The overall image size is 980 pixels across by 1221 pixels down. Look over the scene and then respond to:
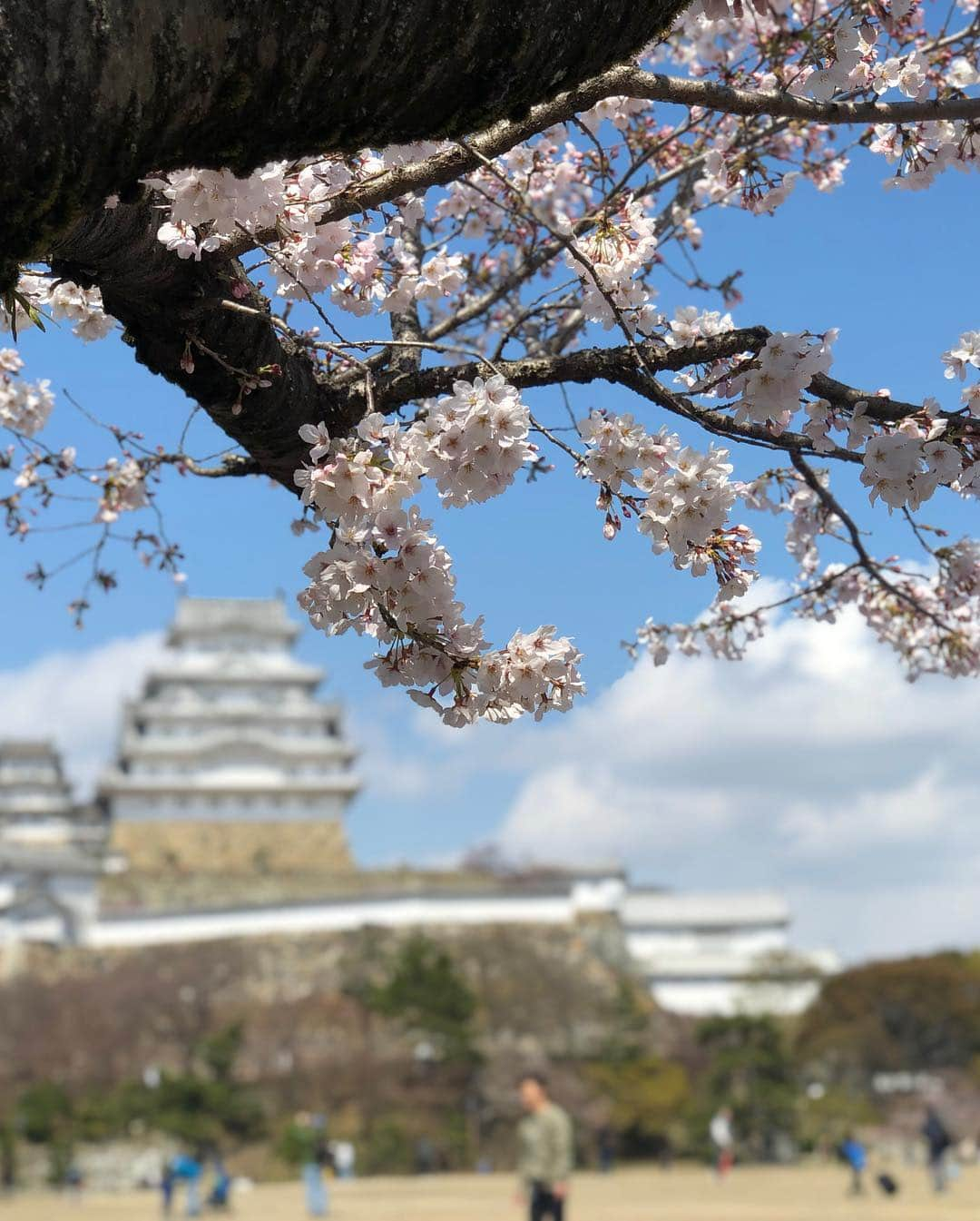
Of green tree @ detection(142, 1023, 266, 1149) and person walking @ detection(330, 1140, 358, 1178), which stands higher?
green tree @ detection(142, 1023, 266, 1149)

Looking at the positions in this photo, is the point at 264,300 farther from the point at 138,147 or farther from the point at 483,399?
the point at 138,147

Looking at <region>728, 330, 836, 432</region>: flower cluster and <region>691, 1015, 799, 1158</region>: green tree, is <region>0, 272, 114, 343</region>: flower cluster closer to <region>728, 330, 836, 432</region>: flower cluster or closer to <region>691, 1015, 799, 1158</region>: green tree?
<region>728, 330, 836, 432</region>: flower cluster

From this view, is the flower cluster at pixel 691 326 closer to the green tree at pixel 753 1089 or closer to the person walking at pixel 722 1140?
the person walking at pixel 722 1140

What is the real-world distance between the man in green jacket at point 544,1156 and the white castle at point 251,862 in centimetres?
3005

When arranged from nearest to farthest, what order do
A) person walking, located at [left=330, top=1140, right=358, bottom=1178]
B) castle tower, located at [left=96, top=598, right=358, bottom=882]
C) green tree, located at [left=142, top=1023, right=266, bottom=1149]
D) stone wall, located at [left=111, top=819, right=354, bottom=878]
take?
person walking, located at [left=330, top=1140, right=358, bottom=1178] → green tree, located at [left=142, top=1023, right=266, bottom=1149] → stone wall, located at [left=111, top=819, right=354, bottom=878] → castle tower, located at [left=96, top=598, right=358, bottom=882]

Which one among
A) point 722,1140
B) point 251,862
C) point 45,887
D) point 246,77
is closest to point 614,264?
point 246,77

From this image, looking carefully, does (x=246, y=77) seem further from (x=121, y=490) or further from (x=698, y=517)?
(x=121, y=490)

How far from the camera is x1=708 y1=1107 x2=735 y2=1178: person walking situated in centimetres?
2752

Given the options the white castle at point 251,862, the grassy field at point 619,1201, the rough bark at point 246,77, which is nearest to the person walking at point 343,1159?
the grassy field at point 619,1201

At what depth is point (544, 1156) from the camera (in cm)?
721

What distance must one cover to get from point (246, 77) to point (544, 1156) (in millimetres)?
6155

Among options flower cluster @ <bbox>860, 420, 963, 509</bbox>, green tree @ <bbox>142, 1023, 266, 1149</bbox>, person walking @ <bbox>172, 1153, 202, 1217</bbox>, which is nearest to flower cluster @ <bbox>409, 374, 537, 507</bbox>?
flower cluster @ <bbox>860, 420, 963, 509</bbox>

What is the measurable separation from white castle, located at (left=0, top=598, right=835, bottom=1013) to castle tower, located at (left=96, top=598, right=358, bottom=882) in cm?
5

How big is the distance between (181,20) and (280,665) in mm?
45896
